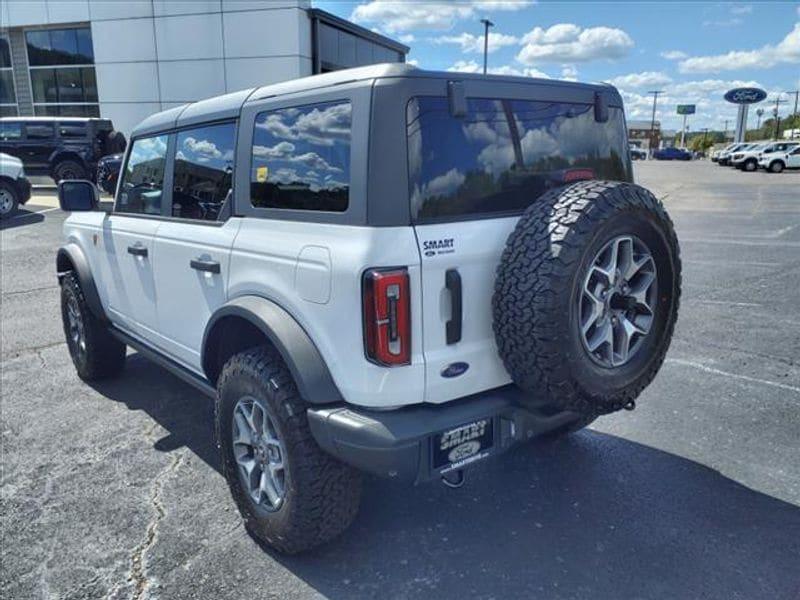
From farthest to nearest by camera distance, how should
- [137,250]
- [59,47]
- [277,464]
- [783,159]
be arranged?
1. [783,159]
2. [59,47]
3. [137,250]
4. [277,464]


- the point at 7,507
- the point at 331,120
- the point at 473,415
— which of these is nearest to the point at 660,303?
the point at 473,415

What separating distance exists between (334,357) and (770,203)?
844 inches

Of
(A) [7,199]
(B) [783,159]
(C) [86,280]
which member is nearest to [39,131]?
(A) [7,199]

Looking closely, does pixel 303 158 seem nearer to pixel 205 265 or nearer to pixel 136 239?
pixel 205 265

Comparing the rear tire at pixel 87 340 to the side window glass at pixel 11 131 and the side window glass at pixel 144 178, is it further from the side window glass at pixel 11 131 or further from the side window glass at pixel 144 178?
the side window glass at pixel 11 131

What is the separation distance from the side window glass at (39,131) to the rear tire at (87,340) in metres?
16.5

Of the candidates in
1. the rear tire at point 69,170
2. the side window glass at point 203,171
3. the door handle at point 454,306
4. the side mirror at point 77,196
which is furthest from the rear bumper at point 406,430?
the rear tire at point 69,170

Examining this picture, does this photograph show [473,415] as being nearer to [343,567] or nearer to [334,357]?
[334,357]

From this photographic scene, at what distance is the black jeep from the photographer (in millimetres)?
18688

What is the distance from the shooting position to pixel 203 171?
329cm

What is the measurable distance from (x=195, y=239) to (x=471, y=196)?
59.5 inches

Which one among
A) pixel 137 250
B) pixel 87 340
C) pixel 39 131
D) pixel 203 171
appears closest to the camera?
pixel 203 171

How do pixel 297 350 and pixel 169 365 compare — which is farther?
pixel 169 365

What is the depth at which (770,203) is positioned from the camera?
19781 mm
